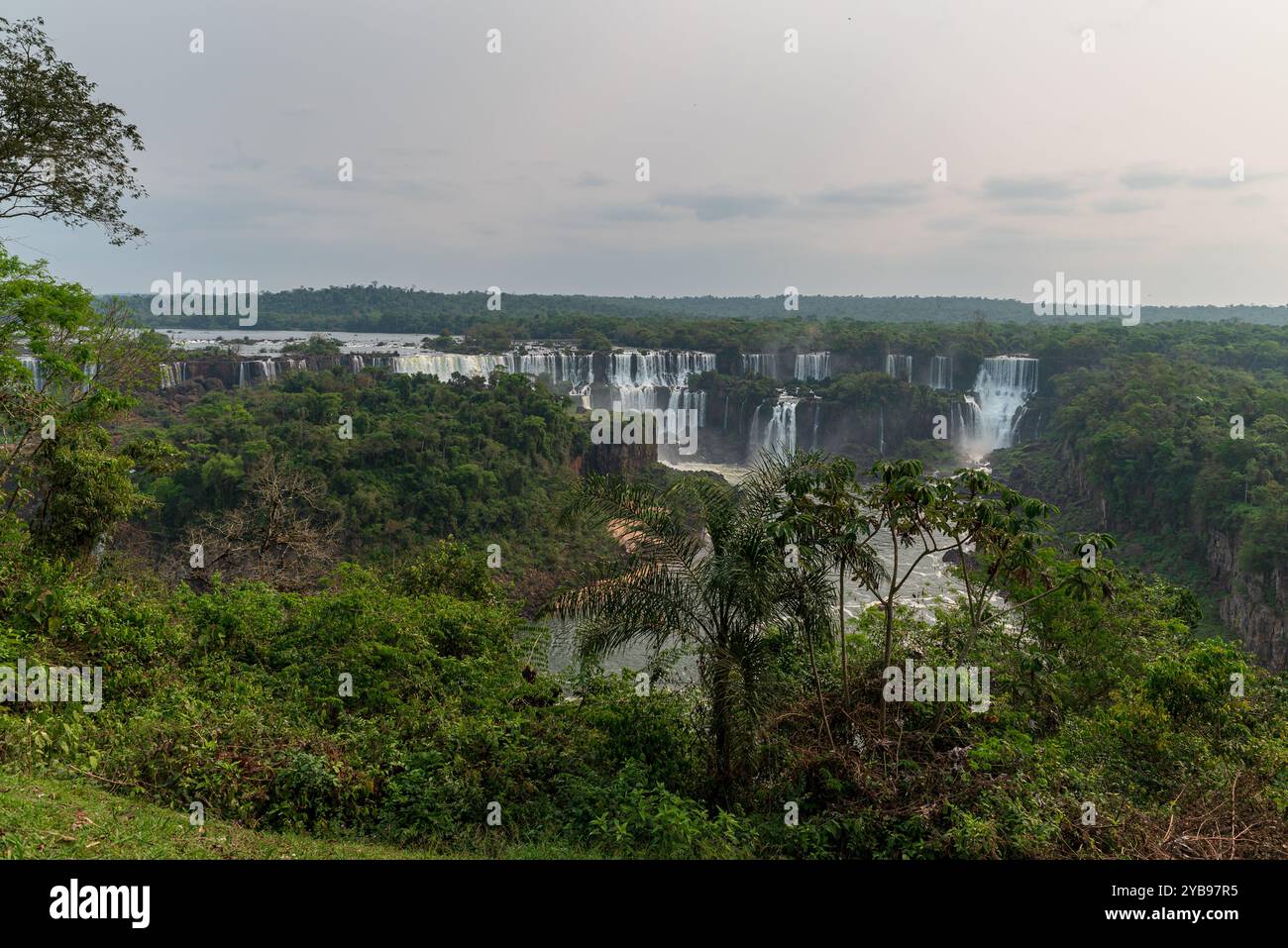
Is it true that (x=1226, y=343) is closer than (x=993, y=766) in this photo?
No

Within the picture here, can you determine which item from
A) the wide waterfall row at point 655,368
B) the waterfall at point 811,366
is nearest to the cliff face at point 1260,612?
the wide waterfall row at point 655,368

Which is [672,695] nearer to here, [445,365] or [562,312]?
[445,365]

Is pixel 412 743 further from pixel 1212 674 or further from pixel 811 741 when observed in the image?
pixel 1212 674

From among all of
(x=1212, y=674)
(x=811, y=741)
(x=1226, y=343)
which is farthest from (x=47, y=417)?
(x=1226, y=343)

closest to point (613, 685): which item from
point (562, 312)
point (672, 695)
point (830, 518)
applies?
point (672, 695)

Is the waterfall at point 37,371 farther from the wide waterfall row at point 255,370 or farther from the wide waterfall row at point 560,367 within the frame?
the wide waterfall row at point 560,367

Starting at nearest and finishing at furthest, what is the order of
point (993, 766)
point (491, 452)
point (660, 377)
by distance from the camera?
point (993, 766), point (491, 452), point (660, 377)
